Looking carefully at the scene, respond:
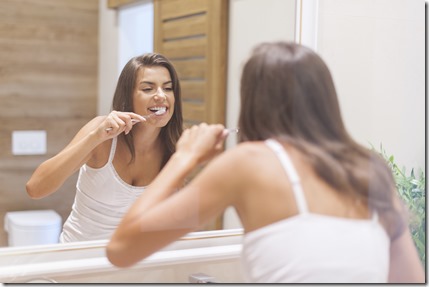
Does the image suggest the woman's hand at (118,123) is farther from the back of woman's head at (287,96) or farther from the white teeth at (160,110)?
the back of woman's head at (287,96)

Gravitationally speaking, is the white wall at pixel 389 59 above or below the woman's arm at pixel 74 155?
above

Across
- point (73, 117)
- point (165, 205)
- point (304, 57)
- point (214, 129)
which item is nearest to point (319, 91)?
point (304, 57)

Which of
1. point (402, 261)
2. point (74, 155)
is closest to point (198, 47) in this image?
point (74, 155)

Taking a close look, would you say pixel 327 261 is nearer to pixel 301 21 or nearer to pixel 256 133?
pixel 256 133

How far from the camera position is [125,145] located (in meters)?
1.26

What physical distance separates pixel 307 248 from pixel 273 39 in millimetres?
597

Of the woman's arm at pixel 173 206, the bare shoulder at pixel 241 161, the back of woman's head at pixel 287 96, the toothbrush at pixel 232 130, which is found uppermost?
the back of woman's head at pixel 287 96

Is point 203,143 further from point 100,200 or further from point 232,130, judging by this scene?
point 100,200

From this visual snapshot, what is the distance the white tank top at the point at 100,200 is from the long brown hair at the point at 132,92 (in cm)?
7

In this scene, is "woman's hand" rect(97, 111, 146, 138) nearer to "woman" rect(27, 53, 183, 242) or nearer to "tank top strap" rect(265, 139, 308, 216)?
"woman" rect(27, 53, 183, 242)

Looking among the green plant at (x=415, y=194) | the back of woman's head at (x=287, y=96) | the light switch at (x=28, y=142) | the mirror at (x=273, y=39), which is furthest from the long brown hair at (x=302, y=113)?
the light switch at (x=28, y=142)

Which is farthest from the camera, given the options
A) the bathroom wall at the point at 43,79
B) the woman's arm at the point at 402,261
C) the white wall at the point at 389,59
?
the white wall at the point at 389,59

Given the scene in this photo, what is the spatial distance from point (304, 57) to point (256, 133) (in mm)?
147

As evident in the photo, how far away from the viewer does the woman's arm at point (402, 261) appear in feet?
3.39
